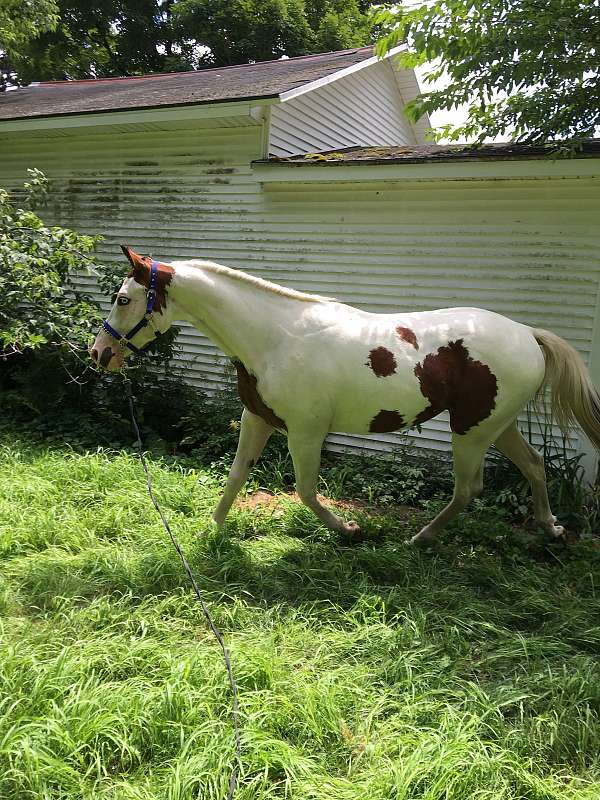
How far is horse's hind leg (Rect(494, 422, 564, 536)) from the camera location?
3.82 metres

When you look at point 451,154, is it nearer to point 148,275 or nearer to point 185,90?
point 148,275

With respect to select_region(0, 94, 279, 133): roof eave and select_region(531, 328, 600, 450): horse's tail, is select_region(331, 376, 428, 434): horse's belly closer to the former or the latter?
A: select_region(531, 328, 600, 450): horse's tail

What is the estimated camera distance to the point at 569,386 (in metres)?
3.53

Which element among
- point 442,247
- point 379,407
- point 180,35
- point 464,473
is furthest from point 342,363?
point 180,35

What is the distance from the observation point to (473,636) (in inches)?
111

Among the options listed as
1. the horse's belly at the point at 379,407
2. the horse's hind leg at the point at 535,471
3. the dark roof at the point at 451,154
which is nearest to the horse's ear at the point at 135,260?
the horse's belly at the point at 379,407

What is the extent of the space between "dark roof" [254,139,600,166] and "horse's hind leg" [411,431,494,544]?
2.51 metres

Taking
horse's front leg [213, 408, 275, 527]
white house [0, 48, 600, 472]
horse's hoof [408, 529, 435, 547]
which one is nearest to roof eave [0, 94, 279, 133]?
white house [0, 48, 600, 472]

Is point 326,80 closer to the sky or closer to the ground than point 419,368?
closer to the sky

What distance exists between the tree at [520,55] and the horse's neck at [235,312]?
2.65 m

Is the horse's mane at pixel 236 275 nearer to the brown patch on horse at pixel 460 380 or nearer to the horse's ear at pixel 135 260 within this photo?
the horse's ear at pixel 135 260

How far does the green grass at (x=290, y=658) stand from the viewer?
1.89 metres

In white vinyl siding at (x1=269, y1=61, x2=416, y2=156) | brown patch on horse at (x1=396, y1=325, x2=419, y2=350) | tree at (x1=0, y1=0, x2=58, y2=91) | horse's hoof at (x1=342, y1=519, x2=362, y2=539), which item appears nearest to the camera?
brown patch on horse at (x1=396, y1=325, x2=419, y2=350)

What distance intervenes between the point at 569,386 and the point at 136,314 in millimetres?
2643
